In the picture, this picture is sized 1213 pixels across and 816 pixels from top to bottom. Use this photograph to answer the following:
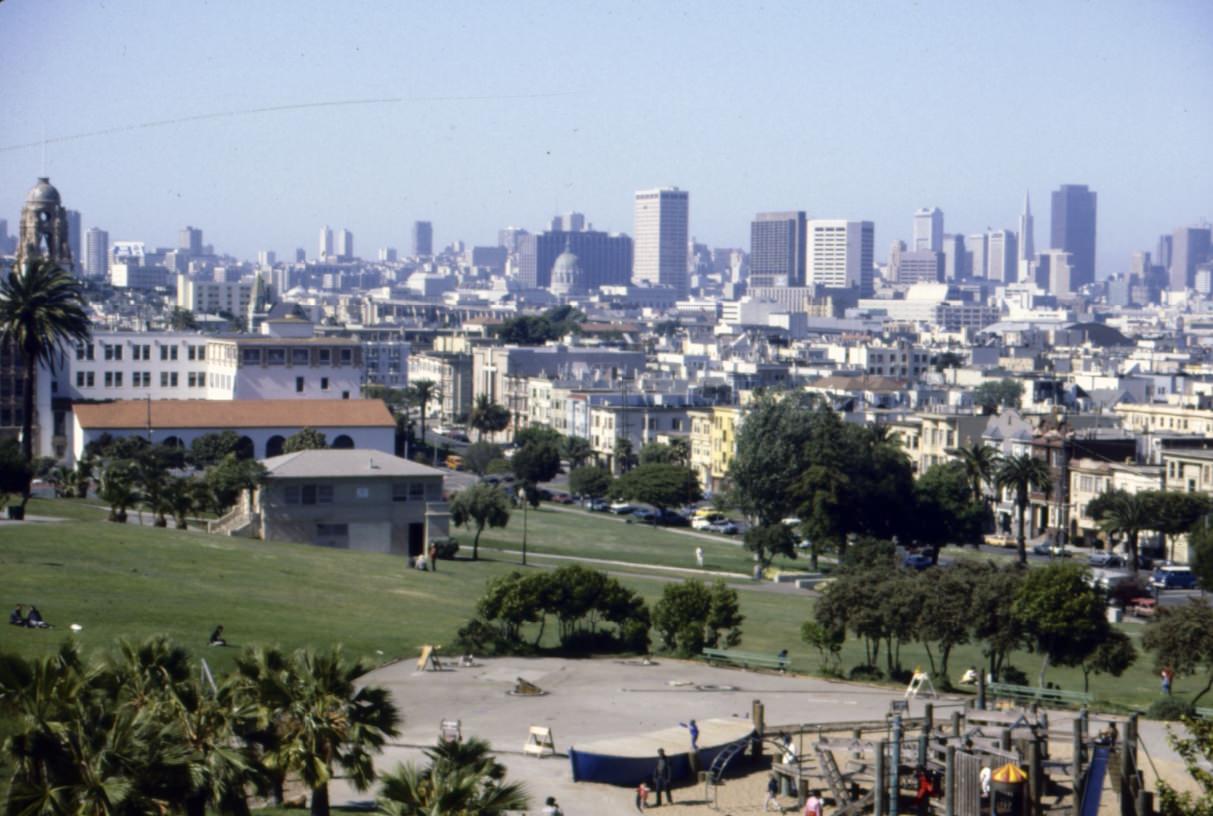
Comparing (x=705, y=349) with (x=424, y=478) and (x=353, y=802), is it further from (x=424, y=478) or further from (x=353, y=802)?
(x=353, y=802)

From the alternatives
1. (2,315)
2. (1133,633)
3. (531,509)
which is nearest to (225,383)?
(531,509)

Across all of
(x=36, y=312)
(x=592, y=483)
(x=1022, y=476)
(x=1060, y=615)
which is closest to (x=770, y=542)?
(x=1022, y=476)

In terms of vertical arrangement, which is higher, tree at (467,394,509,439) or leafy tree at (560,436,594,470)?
tree at (467,394,509,439)

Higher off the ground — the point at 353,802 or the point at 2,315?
the point at 2,315

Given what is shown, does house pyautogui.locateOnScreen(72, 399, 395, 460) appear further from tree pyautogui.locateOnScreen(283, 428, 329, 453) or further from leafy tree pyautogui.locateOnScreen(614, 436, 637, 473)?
leafy tree pyautogui.locateOnScreen(614, 436, 637, 473)

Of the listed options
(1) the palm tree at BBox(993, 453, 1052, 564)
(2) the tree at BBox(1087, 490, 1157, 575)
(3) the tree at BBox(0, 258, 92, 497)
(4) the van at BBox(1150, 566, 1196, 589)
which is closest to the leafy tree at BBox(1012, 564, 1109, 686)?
(4) the van at BBox(1150, 566, 1196, 589)
